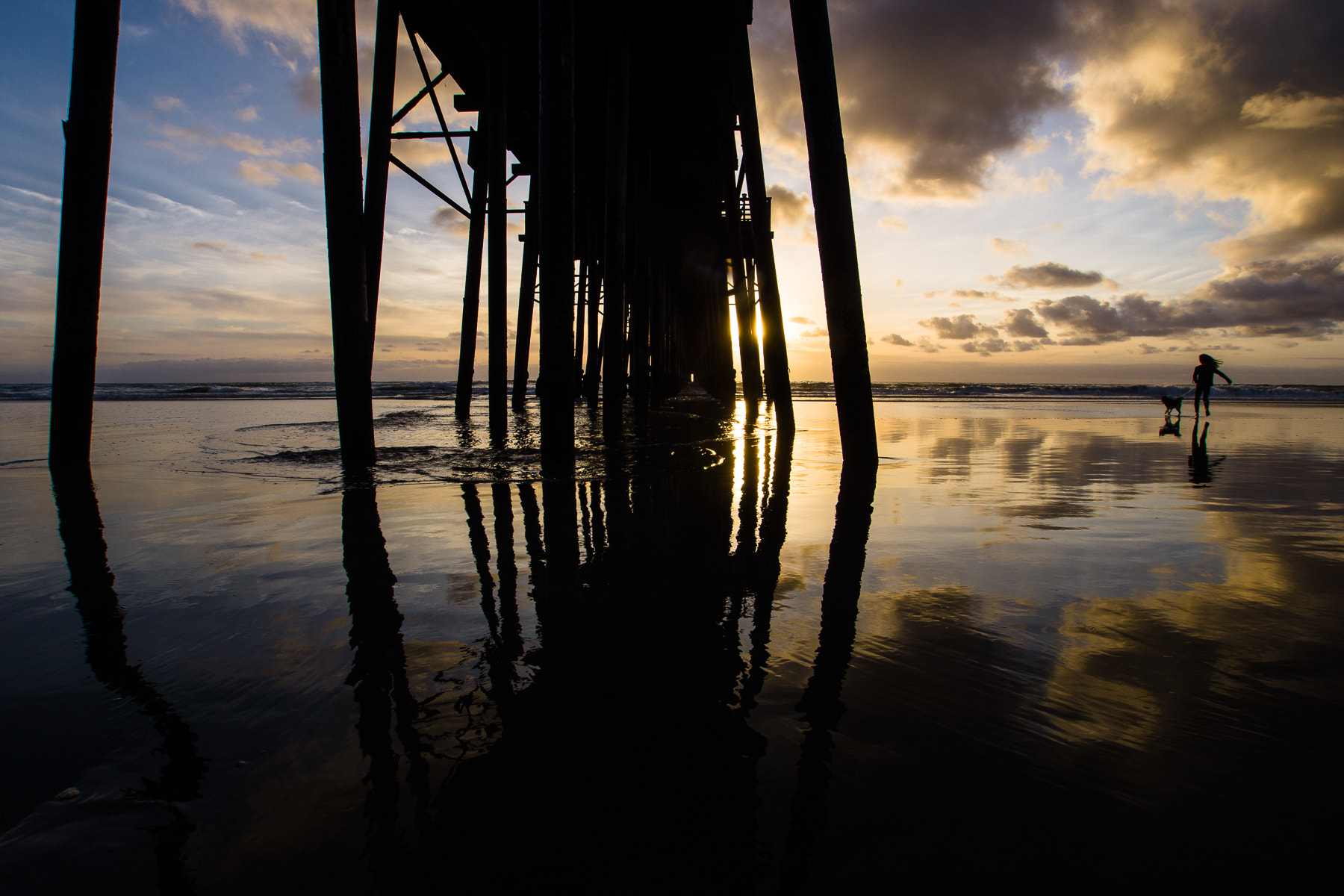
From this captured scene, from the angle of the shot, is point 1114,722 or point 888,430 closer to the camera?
point 1114,722

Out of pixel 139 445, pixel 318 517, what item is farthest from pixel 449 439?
pixel 318 517

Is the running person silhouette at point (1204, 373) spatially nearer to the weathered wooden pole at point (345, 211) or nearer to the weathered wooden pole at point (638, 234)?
the weathered wooden pole at point (638, 234)

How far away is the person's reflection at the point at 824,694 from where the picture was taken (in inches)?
32.4

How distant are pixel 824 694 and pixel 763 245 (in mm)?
8411

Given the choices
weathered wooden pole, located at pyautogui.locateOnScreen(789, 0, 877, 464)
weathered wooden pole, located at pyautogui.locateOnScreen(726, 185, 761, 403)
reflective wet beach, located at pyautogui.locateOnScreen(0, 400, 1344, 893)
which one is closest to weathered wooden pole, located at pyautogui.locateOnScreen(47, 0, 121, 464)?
reflective wet beach, located at pyautogui.locateOnScreen(0, 400, 1344, 893)

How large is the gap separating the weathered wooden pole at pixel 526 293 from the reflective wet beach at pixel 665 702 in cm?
881

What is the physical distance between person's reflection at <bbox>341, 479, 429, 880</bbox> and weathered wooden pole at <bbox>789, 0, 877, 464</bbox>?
3297 millimetres

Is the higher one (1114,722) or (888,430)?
(888,430)

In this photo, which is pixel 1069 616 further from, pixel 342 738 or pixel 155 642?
pixel 155 642

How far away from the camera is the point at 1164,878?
30.2 inches

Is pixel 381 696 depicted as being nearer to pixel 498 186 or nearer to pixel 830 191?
pixel 830 191

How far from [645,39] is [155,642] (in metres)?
9.30

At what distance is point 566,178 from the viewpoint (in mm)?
4164

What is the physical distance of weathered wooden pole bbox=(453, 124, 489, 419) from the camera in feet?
28.8
